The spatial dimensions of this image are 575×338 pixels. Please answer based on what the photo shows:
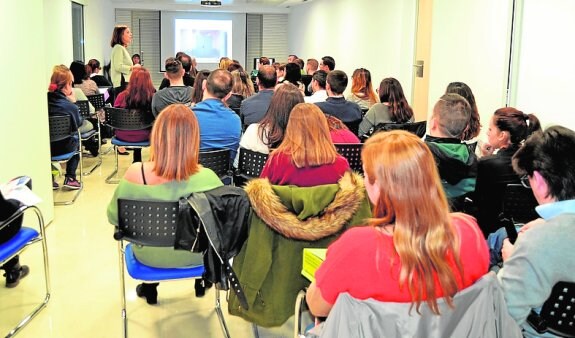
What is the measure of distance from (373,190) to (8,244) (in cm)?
225

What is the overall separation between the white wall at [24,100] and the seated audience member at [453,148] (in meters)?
2.83

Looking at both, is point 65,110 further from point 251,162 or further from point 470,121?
point 470,121

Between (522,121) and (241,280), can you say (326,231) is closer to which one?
(241,280)

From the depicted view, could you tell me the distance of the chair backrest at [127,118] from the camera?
6.12 metres

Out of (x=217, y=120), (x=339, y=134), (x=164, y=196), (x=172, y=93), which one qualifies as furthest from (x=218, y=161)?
(x=172, y=93)

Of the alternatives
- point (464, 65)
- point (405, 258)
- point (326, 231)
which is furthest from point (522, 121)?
point (464, 65)

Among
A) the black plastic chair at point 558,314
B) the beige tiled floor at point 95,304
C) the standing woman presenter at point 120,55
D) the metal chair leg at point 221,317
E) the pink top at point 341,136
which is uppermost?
the standing woman presenter at point 120,55

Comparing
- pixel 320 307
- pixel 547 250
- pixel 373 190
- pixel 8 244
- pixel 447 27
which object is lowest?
pixel 8 244

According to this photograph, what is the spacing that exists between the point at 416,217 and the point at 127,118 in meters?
5.06

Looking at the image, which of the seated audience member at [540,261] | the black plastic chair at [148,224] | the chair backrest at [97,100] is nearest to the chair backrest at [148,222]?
the black plastic chair at [148,224]

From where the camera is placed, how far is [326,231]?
2240 mm

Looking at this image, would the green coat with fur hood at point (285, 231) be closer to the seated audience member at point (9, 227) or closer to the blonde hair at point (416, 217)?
the blonde hair at point (416, 217)

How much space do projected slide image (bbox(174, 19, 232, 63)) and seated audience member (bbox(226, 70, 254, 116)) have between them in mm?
9864

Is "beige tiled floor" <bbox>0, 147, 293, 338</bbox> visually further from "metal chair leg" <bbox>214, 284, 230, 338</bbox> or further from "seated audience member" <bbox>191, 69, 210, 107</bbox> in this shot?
"seated audience member" <bbox>191, 69, 210, 107</bbox>
